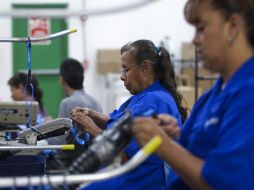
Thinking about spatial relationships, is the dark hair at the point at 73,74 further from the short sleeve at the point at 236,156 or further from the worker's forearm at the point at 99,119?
the short sleeve at the point at 236,156

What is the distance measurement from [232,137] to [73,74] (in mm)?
2458

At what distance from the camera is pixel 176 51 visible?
20.0ft

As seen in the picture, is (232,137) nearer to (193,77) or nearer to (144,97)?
(144,97)

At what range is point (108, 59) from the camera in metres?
5.84

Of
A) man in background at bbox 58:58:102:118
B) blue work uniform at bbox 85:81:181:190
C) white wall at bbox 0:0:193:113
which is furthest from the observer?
white wall at bbox 0:0:193:113

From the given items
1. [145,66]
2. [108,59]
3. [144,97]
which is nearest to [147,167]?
[144,97]

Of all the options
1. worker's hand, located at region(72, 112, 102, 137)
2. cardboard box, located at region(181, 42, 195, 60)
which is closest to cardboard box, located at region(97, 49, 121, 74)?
cardboard box, located at region(181, 42, 195, 60)

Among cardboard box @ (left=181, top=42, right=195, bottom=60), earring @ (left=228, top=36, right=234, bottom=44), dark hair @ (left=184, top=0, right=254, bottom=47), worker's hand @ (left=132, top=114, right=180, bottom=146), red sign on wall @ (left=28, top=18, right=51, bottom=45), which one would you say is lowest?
worker's hand @ (left=132, top=114, right=180, bottom=146)

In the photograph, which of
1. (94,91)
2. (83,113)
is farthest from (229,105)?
(94,91)

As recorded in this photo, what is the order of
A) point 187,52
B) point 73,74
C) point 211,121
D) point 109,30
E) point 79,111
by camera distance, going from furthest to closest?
1. point 109,30
2. point 187,52
3. point 73,74
4. point 79,111
5. point 211,121

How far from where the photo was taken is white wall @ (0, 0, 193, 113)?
5.73 m

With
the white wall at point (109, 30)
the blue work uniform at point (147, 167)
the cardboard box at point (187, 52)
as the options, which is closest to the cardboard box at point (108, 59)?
the white wall at point (109, 30)

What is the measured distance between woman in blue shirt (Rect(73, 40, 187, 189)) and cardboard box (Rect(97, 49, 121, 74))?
3679mm

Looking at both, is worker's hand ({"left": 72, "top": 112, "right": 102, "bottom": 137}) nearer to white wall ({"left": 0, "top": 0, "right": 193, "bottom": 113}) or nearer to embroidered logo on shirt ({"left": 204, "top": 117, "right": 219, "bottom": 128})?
embroidered logo on shirt ({"left": 204, "top": 117, "right": 219, "bottom": 128})
